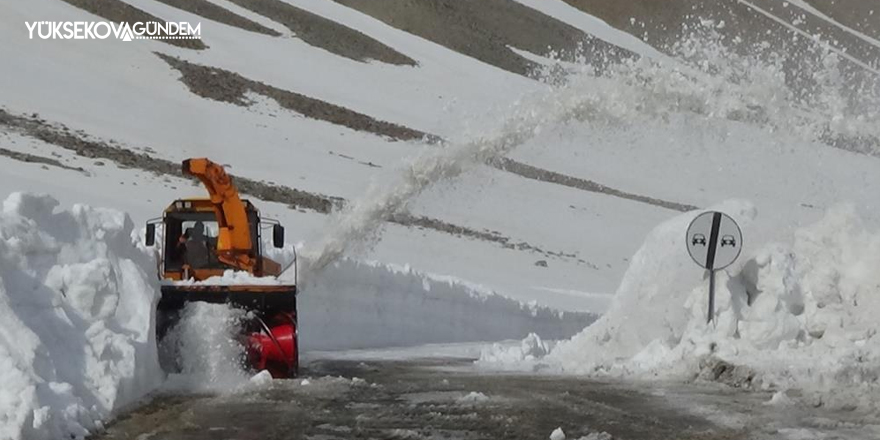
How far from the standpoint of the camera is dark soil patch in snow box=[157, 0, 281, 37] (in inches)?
2365

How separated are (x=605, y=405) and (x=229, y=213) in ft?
17.2

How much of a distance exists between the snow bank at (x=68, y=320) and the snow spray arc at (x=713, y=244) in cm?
552

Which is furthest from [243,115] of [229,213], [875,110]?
[229,213]

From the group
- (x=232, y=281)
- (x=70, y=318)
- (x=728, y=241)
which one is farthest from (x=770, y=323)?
(x=70, y=318)

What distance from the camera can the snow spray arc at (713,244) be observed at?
13656 millimetres

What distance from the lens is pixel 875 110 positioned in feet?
147

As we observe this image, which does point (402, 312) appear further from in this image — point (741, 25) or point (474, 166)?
point (741, 25)

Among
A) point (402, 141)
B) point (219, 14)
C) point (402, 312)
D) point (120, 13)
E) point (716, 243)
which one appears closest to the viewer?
point (716, 243)

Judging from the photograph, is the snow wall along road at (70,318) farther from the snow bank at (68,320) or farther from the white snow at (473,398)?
the white snow at (473,398)

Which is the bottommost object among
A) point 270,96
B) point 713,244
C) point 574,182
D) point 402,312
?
point 402,312

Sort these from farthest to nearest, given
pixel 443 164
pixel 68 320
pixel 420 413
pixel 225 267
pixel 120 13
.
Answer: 1. pixel 120 13
2. pixel 443 164
3. pixel 225 267
4. pixel 420 413
5. pixel 68 320

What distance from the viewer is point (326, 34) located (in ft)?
208

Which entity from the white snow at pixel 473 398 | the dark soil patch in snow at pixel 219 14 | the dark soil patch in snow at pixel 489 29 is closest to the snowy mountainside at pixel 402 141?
the dark soil patch in snow at pixel 219 14

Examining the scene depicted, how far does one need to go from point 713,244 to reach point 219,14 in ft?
165
